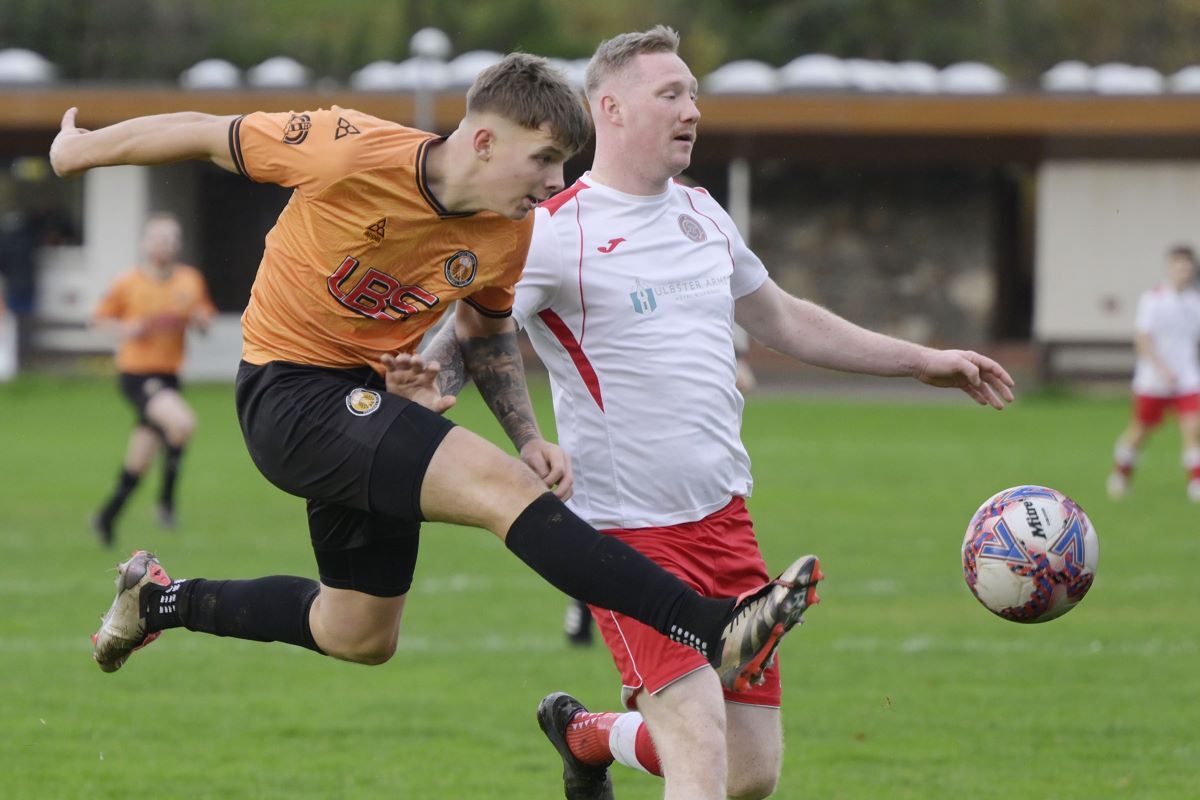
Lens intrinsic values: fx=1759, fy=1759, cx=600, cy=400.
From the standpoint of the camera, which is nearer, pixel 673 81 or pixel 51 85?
pixel 673 81

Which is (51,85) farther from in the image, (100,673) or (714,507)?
(714,507)

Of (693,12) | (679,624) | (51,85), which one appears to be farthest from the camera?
(693,12)

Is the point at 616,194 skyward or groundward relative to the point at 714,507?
skyward

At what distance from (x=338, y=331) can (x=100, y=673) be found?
4.60 meters

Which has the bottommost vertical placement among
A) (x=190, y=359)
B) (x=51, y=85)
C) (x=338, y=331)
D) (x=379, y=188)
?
(x=190, y=359)

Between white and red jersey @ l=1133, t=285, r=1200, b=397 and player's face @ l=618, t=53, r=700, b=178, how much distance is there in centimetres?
1206

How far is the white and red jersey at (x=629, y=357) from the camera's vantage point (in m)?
5.17

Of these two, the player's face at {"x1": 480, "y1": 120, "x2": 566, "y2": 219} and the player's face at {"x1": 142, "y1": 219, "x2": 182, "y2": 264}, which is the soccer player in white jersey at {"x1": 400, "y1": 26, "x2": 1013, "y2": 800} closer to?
the player's face at {"x1": 480, "y1": 120, "x2": 566, "y2": 219}

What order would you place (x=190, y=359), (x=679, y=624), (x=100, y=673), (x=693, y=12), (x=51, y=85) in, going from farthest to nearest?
(x=693, y=12), (x=51, y=85), (x=190, y=359), (x=100, y=673), (x=679, y=624)

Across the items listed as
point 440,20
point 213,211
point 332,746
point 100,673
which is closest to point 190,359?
point 213,211

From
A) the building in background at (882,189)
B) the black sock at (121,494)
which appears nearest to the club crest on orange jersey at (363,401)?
the black sock at (121,494)

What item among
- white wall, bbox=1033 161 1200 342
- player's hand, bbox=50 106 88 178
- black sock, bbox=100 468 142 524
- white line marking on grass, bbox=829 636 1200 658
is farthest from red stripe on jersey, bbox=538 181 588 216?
white wall, bbox=1033 161 1200 342

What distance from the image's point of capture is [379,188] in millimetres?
4895

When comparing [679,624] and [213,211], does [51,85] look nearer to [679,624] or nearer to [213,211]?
[213,211]
